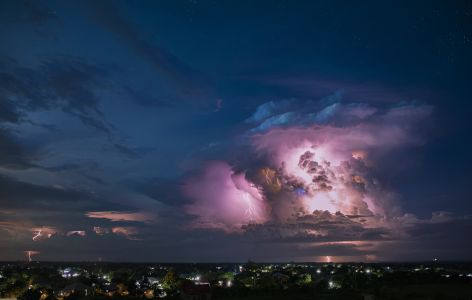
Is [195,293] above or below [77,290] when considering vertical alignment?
below

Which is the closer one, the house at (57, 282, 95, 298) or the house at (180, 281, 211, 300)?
the house at (180, 281, 211, 300)

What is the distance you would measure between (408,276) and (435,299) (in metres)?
37.0

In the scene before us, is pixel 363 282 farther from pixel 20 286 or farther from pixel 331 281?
pixel 20 286

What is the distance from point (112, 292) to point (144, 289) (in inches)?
187

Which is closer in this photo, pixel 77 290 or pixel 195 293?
pixel 195 293

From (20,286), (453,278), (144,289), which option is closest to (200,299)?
(144,289)

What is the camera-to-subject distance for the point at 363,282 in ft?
264

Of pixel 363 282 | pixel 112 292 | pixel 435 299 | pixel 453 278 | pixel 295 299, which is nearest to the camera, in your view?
pixel 435 299

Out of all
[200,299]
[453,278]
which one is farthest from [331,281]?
[200,299]

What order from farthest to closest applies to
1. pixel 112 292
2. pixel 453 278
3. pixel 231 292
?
pixel 453 278 → pixel 112 292 → pixel 231 292

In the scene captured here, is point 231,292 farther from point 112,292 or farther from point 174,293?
point 112,292

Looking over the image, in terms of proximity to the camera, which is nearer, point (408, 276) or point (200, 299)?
point (200, 299)

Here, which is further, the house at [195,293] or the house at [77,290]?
the house at [77,290]

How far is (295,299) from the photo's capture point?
180ft
